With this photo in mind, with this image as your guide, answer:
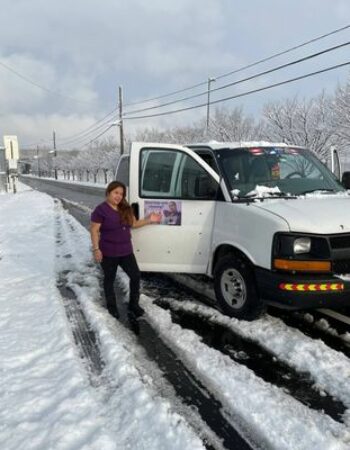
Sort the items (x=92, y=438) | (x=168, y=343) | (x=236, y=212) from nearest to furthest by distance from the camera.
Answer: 1. (x=92, y=438)
2. (x=168, y=343)
3. (x=236, y=212)

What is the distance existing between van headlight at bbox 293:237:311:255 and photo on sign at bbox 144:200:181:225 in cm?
176

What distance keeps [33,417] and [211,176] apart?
3.46m

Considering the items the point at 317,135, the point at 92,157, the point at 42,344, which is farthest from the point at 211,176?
the point at 92,157

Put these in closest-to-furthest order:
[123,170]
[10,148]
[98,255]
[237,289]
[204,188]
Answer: [237,289] < [98,255] < [204,188] < [123,170] < [10,148]

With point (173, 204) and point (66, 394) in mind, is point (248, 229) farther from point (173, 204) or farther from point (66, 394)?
point (66, 394)

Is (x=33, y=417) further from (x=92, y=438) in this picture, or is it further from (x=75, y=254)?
(x=75, y=254)

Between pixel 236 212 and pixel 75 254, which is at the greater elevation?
pixel 236 212

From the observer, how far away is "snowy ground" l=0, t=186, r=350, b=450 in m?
3.24

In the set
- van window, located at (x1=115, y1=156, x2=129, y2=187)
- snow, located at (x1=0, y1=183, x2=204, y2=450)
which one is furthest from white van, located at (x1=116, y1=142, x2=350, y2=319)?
snow, located at (x1=0, y1=183, x2=204, y2=450)

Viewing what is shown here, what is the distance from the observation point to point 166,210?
19.7ft

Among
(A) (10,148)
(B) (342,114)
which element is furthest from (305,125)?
(A) (10,148)

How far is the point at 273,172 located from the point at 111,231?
2.16m

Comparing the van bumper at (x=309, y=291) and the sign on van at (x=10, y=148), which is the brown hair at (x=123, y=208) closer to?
the van bumper at (x=309, y=291)

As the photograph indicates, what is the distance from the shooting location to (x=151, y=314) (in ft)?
19.2
